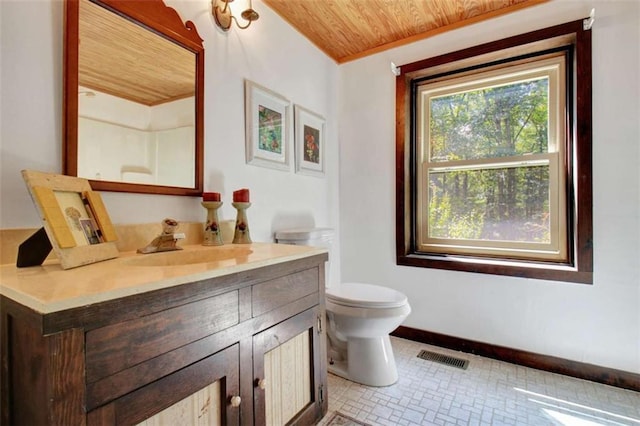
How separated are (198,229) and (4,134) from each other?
0.68 meters

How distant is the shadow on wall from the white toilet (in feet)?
0.23

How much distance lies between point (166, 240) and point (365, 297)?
982 millimetres

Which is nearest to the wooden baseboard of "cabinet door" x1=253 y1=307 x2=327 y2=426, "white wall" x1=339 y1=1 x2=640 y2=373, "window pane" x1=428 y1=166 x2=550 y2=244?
"white wall" x1=339 y1=1 x2=640 y2=373

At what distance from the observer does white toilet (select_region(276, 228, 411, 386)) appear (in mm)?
1513

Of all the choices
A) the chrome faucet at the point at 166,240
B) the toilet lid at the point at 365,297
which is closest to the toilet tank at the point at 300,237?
the toilet lid at the point at 365,297

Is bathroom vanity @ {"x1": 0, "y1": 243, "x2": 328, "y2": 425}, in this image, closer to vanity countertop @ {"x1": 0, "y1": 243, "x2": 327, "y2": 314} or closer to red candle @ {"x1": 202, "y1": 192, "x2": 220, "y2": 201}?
vanity countertop @ {"x1": 0, "y1": 243, "x2": 327, "y2": 314}

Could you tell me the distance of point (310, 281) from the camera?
46.4 inches

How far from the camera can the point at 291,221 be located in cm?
195

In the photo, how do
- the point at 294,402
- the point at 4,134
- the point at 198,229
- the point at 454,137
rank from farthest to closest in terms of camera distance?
the point at 454,137 < the point at 198,229 < the point at 294,402 < the point at 4,134

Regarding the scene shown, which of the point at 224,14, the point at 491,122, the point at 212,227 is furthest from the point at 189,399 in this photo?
the point at 491,122

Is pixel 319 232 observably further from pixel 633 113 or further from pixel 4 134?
pixel 633 113

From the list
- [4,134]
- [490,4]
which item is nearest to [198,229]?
[4,134]

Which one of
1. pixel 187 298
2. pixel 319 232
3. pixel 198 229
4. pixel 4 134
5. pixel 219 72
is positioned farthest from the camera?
pixel 319 232

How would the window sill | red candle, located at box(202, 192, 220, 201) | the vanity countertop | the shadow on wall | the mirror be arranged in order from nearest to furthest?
the vanity countertop
the mirror
red candle, located at box(202, 192, 220, 201)
the window sill
the shadow on wall
